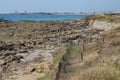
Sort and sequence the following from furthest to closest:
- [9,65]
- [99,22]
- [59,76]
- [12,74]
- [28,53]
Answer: [99,22]
[28,53]
[9,65]
[12,74]
[59,76]

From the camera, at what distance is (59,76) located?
49.7 ft

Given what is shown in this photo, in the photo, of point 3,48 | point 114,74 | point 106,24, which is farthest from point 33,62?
point 106,24

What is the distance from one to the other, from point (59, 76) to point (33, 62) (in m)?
15.5

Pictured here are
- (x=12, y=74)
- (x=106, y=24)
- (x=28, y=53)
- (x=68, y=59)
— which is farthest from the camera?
(x=106, y=24)

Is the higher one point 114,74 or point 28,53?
point 114,74

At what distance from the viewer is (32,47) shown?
1649 inches

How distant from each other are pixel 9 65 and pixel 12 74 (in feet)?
12.4

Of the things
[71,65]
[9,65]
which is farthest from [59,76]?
[9,65]

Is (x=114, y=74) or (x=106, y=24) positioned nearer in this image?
(x=114, y=74)

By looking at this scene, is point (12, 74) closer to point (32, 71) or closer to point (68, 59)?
point (32, 71)

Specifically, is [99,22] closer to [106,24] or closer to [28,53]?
[106,24]

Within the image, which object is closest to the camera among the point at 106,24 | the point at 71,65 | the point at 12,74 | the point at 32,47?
the point at 71,65

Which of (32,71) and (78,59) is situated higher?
(78,59)

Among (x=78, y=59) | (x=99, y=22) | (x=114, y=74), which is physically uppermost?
(x=114, y=74)
